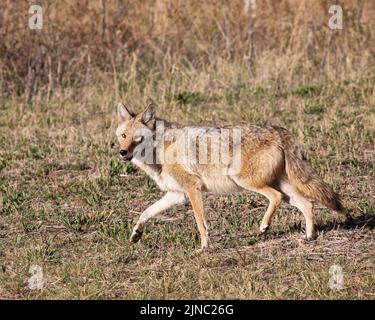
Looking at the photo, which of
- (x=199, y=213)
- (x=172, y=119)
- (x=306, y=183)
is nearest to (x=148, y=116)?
(x=199, y=213)

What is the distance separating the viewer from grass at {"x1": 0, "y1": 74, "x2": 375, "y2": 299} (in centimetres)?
687

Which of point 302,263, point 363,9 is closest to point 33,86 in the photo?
point 363,9

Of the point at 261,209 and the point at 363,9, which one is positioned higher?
the point at 363,9

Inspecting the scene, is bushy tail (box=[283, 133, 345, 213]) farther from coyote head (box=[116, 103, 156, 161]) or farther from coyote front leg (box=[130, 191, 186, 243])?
coyote head (box=[116, 103, 156, 161])

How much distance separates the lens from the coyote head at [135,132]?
305 inches

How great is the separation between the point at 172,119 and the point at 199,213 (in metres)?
3.89

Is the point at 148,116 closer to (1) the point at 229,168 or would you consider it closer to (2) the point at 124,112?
(2) the point at 124,112

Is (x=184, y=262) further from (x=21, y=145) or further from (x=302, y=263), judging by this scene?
(x=21, y=145)

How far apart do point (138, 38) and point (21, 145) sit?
359cm

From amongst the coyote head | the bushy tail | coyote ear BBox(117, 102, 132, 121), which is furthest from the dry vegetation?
coyote ear BBox(117, 102, 132, 121)

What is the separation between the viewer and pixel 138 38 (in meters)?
13.7

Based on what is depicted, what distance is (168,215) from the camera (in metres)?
8.57

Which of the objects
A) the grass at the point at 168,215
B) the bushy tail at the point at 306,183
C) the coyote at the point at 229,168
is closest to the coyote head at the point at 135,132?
the coyote at the point at 229,168

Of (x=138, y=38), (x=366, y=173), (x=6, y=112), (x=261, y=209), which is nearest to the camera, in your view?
(x=261, y=209)
